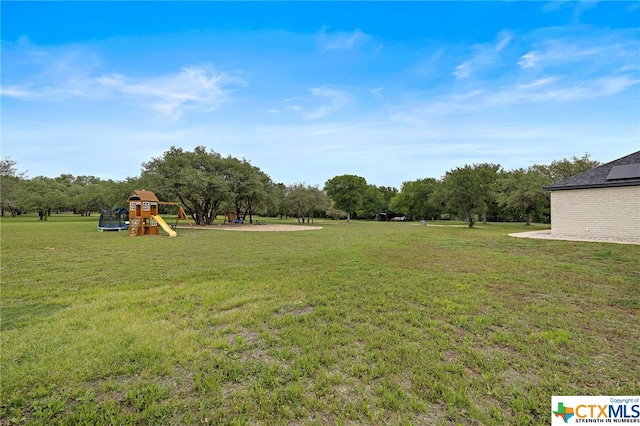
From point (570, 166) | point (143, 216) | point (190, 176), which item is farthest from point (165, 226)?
point (570, 166)

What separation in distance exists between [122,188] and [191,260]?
1052 inches

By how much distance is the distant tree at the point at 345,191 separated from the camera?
130ft

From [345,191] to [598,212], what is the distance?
27.7 meters

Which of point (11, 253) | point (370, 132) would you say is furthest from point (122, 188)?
point (370, 132)

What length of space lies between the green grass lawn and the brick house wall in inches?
477

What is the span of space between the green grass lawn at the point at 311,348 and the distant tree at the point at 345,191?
33740mm

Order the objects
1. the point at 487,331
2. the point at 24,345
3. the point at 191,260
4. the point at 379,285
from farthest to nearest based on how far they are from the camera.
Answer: the point at 191,260
the point at 379,285
the point at 487,331
the point at 24,345

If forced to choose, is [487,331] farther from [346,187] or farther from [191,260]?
[346,187]

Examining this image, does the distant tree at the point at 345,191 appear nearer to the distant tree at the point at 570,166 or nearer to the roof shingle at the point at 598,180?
the distant tree at the point at 570,166

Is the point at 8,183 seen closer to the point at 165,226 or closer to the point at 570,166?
the point at 165,226

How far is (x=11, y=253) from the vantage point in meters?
9.16

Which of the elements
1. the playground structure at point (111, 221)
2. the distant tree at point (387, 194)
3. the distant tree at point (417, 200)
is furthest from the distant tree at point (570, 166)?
the playground structure at point (111, 221)

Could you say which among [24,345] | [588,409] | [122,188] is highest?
[122,188]

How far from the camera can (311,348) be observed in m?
2.87
